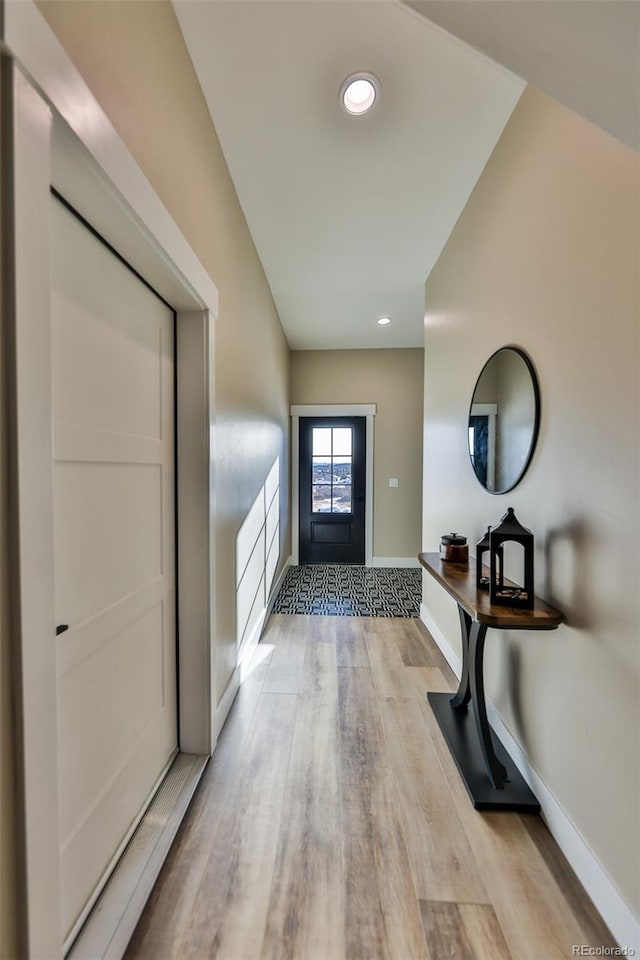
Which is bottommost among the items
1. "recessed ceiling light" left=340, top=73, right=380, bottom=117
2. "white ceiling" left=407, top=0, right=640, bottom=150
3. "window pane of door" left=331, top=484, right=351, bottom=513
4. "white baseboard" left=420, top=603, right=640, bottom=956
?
"white baseboard" left=420, top=603, right=640, bottom=956

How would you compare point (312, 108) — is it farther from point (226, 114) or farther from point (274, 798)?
point (274, 798)

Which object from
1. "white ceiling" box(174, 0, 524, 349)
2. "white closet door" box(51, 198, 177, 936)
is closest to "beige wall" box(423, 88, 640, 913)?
"white ceiling" box(174, 0, 524, 349)

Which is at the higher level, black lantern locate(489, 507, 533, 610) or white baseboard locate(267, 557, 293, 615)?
black lantern locate(489, 507, 533, 610)

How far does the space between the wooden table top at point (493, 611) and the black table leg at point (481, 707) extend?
0.15 metres

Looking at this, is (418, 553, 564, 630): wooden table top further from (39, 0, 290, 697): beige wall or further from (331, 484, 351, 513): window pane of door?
(331, 484, 351, 513): window pane of door

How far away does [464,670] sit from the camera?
182 centimetres

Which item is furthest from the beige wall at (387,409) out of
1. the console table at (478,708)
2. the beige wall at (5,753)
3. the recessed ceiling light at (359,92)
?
the beige wall at (5,753)

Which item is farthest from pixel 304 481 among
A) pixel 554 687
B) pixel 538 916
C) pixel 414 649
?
pixel 538 916

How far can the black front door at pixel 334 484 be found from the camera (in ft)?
15.8

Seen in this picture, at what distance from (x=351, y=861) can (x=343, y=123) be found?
2.81 meters

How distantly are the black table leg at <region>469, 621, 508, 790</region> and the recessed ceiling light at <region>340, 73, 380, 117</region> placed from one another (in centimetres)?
218

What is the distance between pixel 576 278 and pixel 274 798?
215 cm

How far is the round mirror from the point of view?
4.88 feet

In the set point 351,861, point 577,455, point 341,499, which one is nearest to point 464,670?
point 351,861
